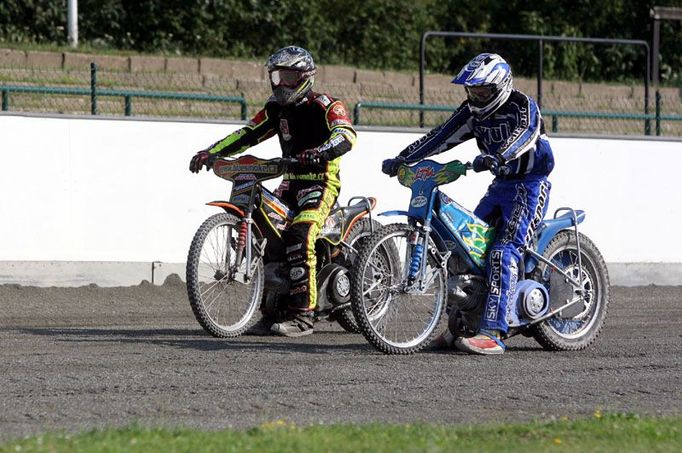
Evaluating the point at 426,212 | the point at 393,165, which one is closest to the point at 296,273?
the point at 393,165

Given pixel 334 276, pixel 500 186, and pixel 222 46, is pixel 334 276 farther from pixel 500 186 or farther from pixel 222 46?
pixel 222 46

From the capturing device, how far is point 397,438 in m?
6.06

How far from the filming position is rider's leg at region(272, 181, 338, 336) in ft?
32.5

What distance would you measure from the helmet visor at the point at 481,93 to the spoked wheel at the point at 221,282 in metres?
1.88

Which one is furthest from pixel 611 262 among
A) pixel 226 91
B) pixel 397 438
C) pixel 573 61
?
pixel 573 61

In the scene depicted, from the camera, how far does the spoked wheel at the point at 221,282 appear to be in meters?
9.43

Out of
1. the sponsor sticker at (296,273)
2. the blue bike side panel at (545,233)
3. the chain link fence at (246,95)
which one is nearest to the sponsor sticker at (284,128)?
the sponsor sticker at (296,273)

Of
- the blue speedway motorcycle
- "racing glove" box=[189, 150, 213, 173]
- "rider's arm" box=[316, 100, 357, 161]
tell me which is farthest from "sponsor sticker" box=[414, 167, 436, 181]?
"racing glove" box=[189, 150, 213, 173]

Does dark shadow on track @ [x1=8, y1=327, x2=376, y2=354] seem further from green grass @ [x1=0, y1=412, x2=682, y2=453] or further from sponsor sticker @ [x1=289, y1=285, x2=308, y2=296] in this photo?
green grass @ [x1=0, y1=412, x2=682, y2=453]

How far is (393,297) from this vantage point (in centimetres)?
912

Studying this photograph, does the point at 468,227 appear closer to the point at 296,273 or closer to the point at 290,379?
the point at 296,273

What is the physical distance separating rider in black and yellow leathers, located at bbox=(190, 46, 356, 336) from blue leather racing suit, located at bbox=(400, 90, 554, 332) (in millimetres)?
733

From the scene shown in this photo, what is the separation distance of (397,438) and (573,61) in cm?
2252

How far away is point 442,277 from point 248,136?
200 centimetres
